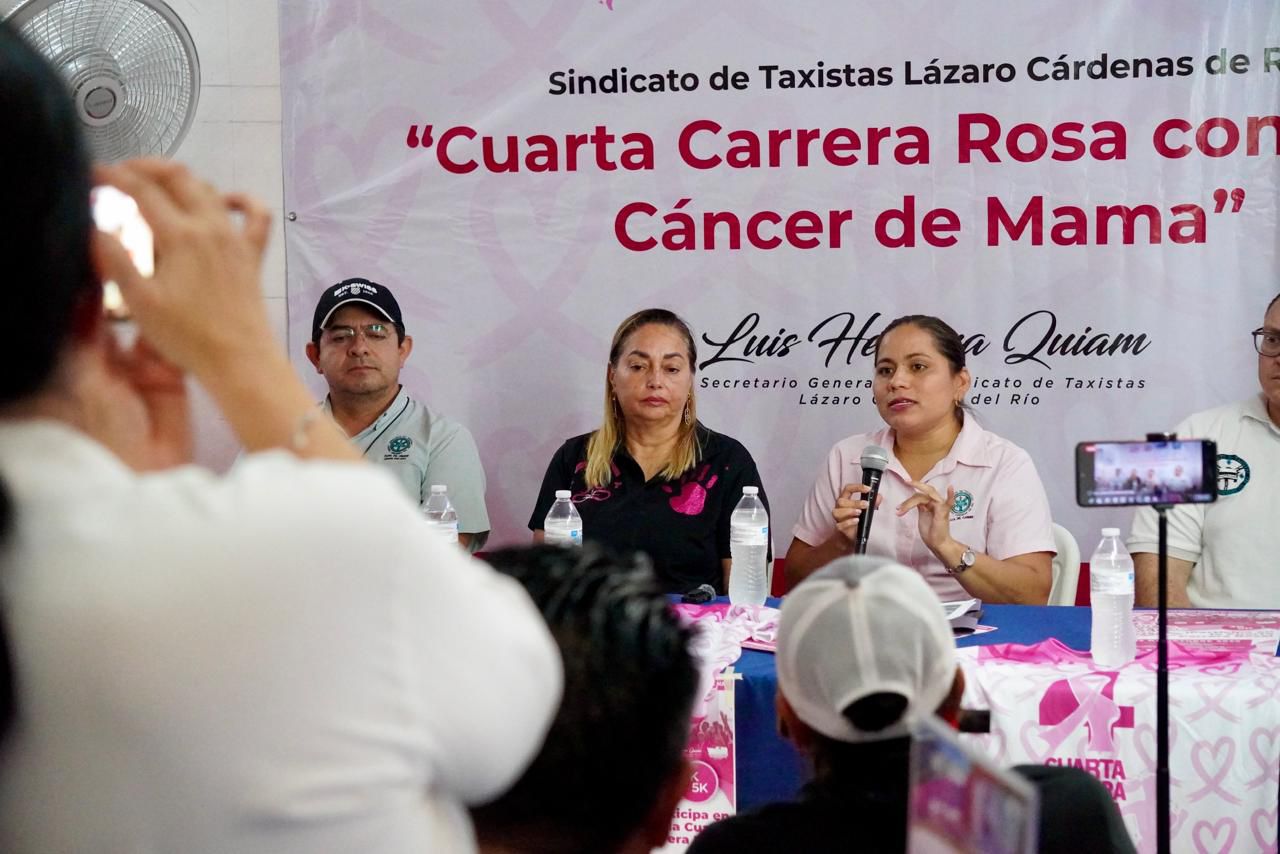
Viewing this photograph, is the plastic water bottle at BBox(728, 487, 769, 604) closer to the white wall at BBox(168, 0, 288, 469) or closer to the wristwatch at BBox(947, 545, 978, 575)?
the wristwatch at BBox(947, 545, 978, 575)

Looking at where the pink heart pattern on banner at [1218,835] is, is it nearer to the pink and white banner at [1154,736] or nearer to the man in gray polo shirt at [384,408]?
the pink and white banner at [1154,736]

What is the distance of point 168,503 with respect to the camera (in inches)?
Answer: 22.1

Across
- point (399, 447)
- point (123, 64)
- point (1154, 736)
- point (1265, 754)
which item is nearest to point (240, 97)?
point (123, 64)

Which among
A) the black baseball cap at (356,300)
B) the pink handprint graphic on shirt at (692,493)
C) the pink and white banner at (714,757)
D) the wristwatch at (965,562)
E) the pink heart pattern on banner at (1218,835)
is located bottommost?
the pink heart pattern on banner at (1218,835)

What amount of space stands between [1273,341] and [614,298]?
1.90 meters

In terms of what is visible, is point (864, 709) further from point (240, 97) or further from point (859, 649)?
point (240, 97)

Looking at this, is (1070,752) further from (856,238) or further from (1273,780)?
(856,238)

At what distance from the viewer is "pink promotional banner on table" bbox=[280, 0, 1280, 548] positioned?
12.8ft

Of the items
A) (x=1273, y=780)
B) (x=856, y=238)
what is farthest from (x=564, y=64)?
Result: (x=1273, y=780)

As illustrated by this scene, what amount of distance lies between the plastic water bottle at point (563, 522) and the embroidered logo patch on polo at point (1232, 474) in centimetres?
169

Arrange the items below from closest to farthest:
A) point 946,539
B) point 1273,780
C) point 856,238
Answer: point 1273,780
point 946,539
point 856,238

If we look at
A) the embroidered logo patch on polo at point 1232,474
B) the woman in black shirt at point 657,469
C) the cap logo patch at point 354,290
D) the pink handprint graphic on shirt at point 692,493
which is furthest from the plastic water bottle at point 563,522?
the embroidered logo patch on polo at point 1232,474

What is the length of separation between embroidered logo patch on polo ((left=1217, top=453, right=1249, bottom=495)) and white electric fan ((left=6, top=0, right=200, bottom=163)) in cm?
Result: 313

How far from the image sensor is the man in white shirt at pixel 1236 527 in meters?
3.43
